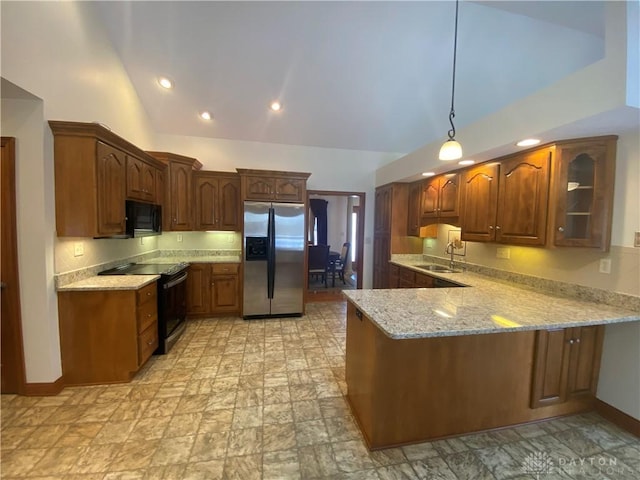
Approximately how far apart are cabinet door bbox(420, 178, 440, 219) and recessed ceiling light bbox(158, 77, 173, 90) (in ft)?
12.5

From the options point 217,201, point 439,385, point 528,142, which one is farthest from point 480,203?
point 217,201

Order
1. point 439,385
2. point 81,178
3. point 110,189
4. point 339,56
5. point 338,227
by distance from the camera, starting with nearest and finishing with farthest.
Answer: point 439,385 < point 81,178 < point 110,189 < point 339,56 < point 338,227

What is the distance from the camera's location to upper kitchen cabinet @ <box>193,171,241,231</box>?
13.8 ft

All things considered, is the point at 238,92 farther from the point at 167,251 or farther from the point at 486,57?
the point at 486,57

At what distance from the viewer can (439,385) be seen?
184 centimetres

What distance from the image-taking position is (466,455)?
1.75 metres

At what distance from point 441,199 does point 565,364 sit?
226 centimetres

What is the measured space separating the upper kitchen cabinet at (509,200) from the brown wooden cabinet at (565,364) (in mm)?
770

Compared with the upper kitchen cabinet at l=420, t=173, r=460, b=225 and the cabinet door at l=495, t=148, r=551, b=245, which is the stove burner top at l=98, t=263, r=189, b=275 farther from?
the cabinet door at l=495, t=148, r=551, b=245

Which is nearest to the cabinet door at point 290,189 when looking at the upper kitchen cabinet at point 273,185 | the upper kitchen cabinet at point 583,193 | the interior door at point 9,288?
the upper kitchen cabinet at point 273,185

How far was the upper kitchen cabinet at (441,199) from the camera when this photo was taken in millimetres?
3436

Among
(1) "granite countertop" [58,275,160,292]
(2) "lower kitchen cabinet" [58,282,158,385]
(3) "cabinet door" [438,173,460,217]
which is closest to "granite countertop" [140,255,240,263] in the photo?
(1) "granite countertop" [58,275,160,292]

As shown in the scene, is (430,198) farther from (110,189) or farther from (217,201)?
(110,189)

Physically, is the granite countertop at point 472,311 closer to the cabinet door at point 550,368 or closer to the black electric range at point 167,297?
the cabinet door at point 550,368
